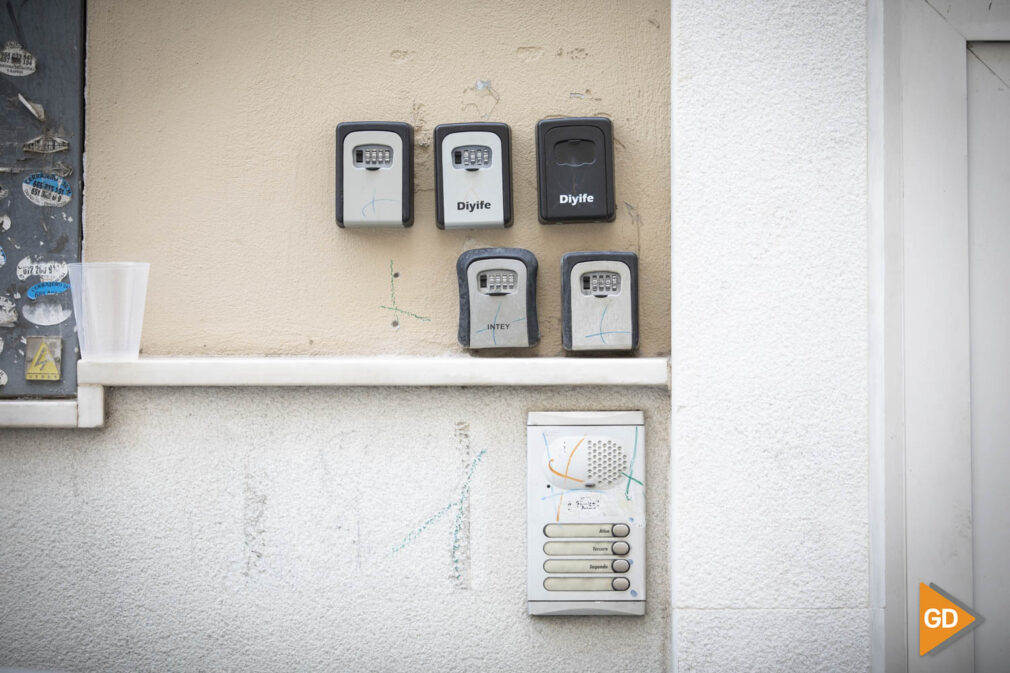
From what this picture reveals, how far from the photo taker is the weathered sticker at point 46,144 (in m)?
1.62

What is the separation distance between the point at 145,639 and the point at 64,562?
31 centimetres

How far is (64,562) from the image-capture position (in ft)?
5.26

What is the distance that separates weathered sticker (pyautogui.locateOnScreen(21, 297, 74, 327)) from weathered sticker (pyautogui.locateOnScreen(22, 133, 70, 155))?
413mm

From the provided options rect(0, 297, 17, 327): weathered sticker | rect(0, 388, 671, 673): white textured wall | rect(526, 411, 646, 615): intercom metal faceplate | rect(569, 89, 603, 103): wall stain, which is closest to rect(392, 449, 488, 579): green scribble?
rect(0, 388, 671, 673): white textured wall

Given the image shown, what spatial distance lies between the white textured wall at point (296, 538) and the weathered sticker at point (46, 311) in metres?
0.26

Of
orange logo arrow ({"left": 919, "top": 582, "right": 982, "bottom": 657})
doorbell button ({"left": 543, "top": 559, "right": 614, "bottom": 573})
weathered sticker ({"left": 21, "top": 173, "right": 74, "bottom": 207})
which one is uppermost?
weathered sticker ({"left": 21, "top": 173, "right": 74, "bottom": 207})

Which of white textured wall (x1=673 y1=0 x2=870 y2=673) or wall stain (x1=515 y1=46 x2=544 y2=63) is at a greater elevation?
wall stain (x1=515 y1=46 x2=544 y2=63)

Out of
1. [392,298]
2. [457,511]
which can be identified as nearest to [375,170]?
[392,298]

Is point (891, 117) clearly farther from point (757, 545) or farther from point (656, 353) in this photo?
point (757, 545)

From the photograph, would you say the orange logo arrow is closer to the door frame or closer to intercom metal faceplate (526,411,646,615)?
the door frame

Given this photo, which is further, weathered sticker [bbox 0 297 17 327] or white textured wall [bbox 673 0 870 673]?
weathered sticker [bbox 0 297 17 327]

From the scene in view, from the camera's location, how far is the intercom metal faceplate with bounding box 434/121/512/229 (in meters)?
1.50

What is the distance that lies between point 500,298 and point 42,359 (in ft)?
4.22

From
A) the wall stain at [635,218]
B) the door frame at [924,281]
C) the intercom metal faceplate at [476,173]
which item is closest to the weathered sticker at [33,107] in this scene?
the intercom metal faceplate at [476,173]
